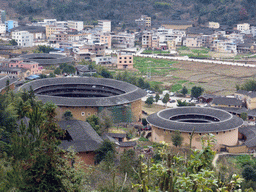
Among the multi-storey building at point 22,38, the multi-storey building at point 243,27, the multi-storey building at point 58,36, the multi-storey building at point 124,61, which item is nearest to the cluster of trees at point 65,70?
the multi-storey building at point 124,61

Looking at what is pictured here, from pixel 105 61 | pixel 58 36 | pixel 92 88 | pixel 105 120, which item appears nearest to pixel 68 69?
pixel 92 88

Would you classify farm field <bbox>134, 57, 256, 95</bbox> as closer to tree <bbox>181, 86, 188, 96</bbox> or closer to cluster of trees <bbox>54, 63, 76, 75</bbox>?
tree <bbox>181, 86, 188, 96</bbox>

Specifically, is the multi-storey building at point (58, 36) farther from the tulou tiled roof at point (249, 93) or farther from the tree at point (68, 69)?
the tulou tiled roof at point (249, 93)

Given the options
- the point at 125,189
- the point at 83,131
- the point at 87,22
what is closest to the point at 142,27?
the point at 87,22

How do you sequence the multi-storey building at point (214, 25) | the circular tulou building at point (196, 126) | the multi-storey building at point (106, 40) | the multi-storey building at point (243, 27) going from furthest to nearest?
the multi-storey building at point (214, 25) → the multi-storey building at point (243, 27) → the multi-storey building at point (106, 40) → the circular tulou building at point (196, 126)

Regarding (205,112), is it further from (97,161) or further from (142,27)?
(142,27)

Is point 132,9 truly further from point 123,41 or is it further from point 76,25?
point 123,41

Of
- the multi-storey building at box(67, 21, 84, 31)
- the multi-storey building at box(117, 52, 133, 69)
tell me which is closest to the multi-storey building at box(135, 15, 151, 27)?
the multi-storey building at box(67, 21, 84, 31)
